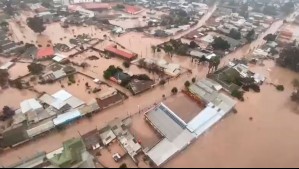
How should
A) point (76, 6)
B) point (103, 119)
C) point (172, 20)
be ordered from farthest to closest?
point (76, 6), point (172, 20), point (103, 119)

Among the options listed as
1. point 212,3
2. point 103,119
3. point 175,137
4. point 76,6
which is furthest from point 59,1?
point 175,137

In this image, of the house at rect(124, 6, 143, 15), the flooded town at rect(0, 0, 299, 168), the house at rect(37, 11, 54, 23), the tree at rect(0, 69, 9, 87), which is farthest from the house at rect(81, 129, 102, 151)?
the house at rect(124, 6, 143, 15)

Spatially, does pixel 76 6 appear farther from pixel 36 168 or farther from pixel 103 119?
pixel 36 168

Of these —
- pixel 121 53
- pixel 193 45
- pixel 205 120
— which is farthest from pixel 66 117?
pixel 193 45

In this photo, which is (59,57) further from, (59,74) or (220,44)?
(220,44)

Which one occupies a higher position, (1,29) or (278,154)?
(1,29)

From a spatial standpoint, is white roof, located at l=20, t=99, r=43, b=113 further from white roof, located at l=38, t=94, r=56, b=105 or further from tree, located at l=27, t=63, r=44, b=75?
tree, located at l=27, t=63, r=44, b=75
